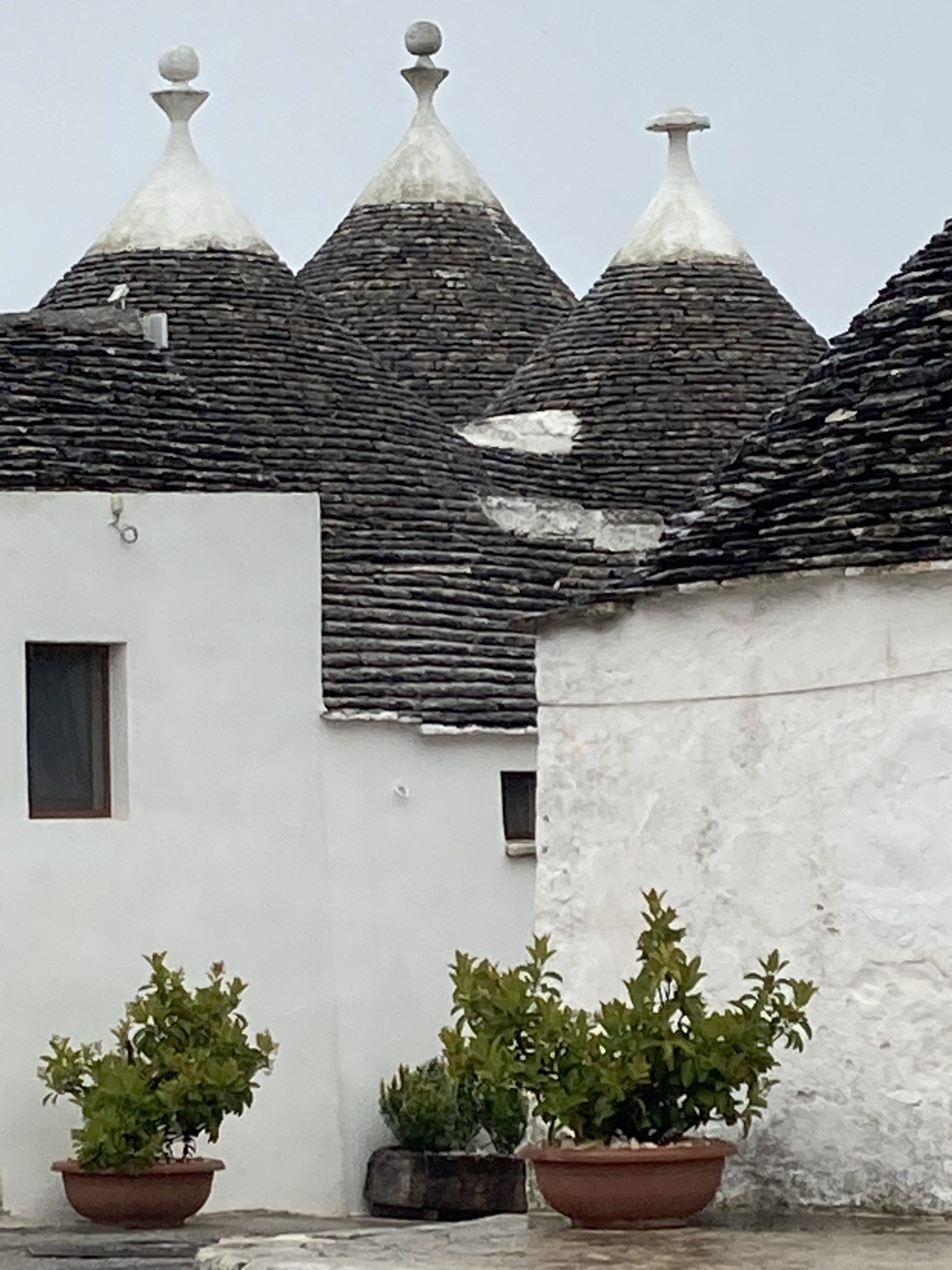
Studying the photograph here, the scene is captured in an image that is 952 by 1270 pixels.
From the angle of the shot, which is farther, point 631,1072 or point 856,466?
point 856,466

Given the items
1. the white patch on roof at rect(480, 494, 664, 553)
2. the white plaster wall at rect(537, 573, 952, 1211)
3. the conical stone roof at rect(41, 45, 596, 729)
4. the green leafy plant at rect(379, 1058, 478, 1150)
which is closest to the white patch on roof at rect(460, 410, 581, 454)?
the white patch on roof at rect(480, 494, 664, 553)

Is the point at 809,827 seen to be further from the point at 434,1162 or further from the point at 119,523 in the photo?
the point at 434,1162

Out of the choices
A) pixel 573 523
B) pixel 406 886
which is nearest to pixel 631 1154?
pixel 406 886

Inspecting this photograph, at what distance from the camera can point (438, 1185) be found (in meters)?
20.4

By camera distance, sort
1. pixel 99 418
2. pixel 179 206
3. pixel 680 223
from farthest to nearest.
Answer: pixel 680 223
pixel 179 206
pixel 99 418

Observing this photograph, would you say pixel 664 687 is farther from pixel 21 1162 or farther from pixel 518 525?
pixel 518 525

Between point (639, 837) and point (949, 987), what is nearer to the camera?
point (949, 987)

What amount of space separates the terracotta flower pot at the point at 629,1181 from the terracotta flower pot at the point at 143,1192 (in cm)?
521

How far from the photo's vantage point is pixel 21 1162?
61.8ft

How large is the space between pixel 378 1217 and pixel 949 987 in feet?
24.9

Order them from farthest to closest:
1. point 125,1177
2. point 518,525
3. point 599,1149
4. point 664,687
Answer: point 518,525 < point 125,1177 < point 664,687 < point 599,1149

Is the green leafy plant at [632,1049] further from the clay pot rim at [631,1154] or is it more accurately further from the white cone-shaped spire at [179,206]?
the white cone-shaped spire at [179,206]

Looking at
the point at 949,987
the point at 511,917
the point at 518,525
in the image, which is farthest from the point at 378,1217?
the point at 949,987

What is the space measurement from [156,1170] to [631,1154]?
550 centimetres
